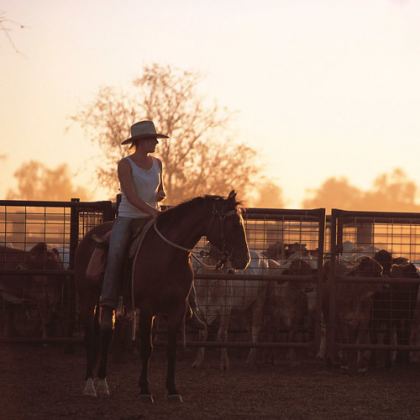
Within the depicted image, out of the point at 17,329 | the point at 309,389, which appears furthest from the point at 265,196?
the point at 309,389

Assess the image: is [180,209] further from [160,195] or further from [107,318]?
[107,318]

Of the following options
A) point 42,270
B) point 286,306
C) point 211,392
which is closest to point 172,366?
point 211,392

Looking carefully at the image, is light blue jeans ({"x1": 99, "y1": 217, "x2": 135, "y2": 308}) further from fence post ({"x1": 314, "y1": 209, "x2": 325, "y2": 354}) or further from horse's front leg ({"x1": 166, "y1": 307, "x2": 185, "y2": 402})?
fence post ({"x1": 314, "y1": 209, "x2": 325, "y2": 354})

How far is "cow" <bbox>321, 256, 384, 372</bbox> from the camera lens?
16.4 meters

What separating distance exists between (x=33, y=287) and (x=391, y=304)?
607 cm

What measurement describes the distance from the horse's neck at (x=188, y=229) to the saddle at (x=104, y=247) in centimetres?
28

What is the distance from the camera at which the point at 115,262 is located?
11.9m

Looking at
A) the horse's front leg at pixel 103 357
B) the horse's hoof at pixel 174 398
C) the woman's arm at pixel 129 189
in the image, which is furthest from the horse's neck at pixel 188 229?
the horse's hoof at pixel 174 398

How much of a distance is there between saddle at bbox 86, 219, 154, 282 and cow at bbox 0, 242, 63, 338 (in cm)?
467

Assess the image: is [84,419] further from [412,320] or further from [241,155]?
[241,155]

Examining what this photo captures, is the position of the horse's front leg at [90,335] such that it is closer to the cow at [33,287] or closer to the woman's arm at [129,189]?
the woman's arm at [129,189]

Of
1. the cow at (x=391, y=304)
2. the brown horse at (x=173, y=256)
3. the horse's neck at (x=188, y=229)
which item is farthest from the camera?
the cow at (x=391, y=304)

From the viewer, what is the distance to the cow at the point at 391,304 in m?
16.8

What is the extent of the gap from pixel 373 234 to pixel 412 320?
7.59 ft
